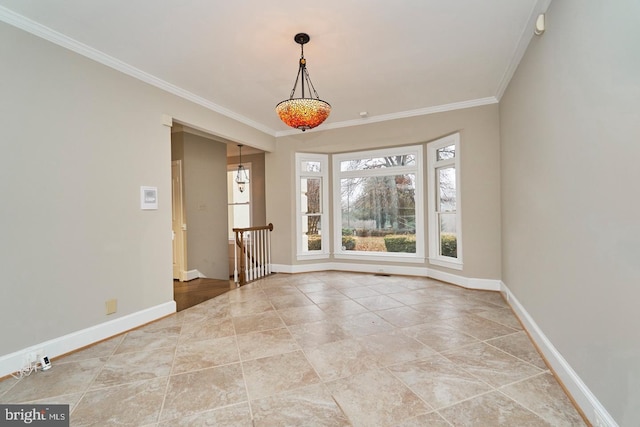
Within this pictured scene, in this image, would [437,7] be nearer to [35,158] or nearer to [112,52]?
[112,52]

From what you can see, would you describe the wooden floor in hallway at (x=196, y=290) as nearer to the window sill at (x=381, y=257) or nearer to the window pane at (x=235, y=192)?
the window sill at (x=381, y=257)

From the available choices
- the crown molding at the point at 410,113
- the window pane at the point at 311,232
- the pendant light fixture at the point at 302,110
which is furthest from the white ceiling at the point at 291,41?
the window pane at the point at 311,232

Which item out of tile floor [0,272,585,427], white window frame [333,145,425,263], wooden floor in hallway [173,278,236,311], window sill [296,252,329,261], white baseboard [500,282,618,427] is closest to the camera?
white baseboard [500,282,618,427]

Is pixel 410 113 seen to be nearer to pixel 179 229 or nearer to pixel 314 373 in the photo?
pixel 314 373

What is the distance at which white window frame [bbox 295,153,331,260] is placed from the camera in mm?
5738

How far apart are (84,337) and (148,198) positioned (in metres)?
1.48

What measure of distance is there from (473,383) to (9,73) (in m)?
4.18

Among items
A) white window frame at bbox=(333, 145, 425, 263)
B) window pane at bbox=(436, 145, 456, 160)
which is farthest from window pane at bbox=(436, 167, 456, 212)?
white window frame at bbox=(333, 145, 425, 263)

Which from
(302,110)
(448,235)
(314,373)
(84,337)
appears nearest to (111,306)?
(84,337)

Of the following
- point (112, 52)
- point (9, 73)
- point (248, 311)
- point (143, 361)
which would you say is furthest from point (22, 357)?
point (112, 52)

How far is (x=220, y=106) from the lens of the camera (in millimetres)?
4312

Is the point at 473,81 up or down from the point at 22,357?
up

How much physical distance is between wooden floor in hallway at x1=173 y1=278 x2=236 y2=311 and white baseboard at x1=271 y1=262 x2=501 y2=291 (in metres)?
1.19

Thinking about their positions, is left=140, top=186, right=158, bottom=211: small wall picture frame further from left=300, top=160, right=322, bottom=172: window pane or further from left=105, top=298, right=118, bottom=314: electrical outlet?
left=300, top=160, right=322, bottom=172: window pane
